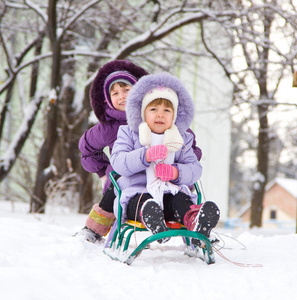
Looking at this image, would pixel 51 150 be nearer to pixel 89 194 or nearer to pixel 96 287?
pixel 89 194

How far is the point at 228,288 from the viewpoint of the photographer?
2.23 m

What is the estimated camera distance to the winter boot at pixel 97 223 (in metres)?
3.37

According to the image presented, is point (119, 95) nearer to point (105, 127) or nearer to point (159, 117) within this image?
point (105, 127)

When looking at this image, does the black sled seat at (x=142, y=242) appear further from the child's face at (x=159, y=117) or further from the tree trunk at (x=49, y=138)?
the tree trunk at (x=49, y=138)

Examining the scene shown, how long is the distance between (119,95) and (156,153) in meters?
0.94

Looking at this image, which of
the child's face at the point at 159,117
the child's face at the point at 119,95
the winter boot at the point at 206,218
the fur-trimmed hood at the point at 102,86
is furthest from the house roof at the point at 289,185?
the winter boot at the point at 206,218

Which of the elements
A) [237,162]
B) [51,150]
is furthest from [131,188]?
[237,162]

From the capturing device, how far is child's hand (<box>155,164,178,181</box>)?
2746 mm

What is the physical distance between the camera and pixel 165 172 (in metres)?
2.75

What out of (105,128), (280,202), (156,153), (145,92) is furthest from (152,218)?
(280,202)

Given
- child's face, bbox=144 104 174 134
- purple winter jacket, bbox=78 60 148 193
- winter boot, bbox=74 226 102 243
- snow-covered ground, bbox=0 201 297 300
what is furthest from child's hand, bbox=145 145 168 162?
winter boot, bbox=74 226 102 243

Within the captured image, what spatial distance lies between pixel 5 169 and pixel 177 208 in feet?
19.9

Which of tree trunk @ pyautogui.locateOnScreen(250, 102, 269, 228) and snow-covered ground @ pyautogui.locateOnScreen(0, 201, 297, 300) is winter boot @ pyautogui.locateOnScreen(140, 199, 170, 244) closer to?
snow-covered ground @ pyautogui.locateOnScreen(0, 201, 297, 300)

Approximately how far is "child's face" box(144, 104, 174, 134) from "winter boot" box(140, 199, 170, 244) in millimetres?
595
